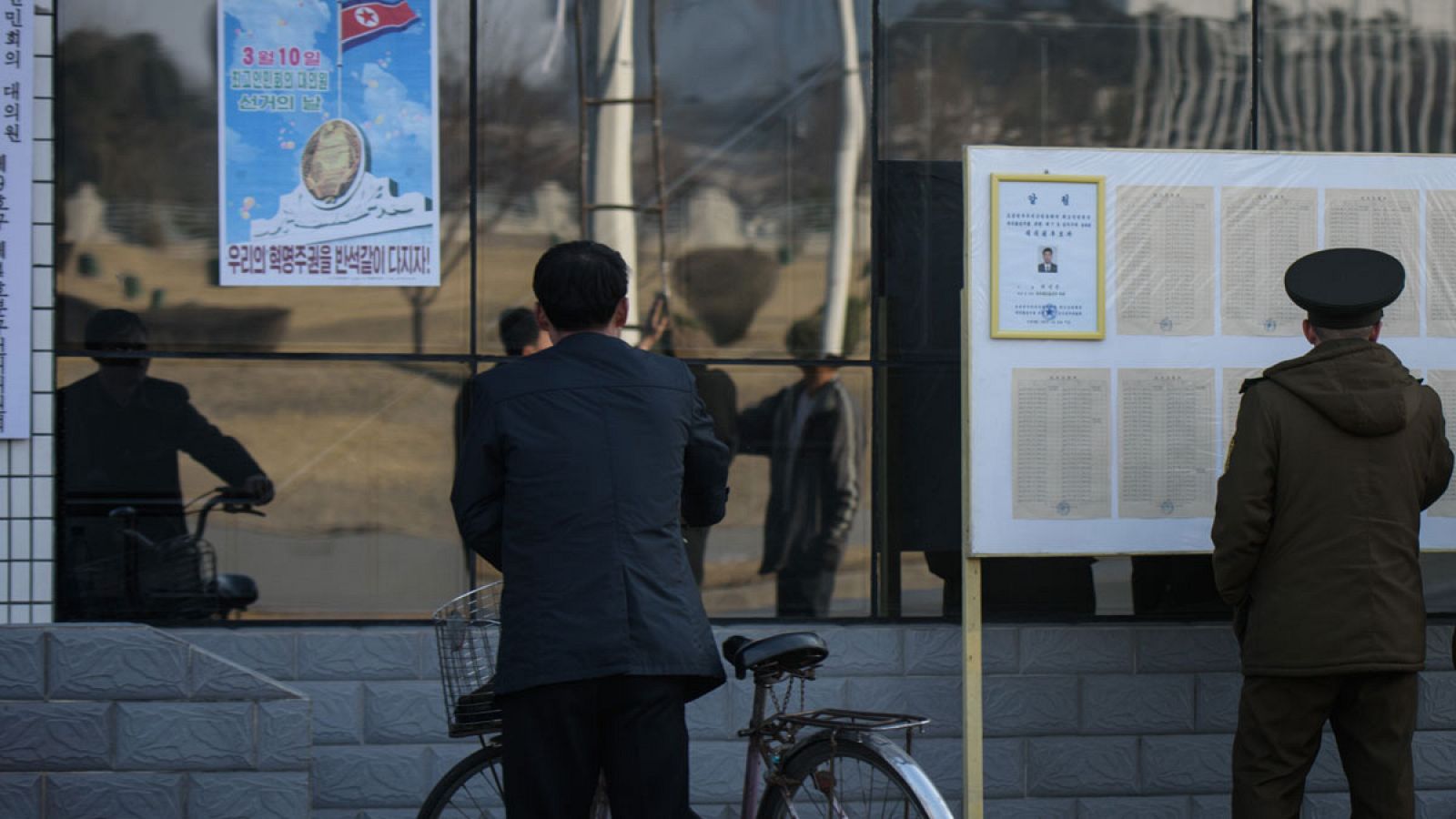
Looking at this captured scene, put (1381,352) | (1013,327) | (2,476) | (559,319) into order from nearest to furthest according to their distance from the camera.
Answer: (559,319)
(1381,352)
(1013,327)
(2,476)

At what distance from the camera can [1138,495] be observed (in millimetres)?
4984

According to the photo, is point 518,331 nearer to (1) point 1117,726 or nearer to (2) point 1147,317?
(2) point 1147,317

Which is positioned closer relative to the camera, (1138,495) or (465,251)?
(1138,495)

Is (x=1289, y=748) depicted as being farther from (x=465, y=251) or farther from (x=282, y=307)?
(x=282, y=307)

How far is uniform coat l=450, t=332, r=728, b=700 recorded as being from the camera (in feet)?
11.1

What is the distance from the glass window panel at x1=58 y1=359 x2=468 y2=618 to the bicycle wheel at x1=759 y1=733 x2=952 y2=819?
6.88 feet

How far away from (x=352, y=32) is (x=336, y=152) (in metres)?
0.43

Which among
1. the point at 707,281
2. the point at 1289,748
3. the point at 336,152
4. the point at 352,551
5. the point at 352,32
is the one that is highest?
the point at 352,32

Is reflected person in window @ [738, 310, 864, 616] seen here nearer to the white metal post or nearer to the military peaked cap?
the white metal post

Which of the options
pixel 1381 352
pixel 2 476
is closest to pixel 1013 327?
pixel 1381 352

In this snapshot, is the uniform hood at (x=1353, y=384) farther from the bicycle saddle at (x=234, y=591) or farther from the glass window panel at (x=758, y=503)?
the bicycle saddle at (x=234, y=591)

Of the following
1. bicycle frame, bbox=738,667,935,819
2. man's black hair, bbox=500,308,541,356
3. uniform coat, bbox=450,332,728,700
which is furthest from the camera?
man's black hair, bbox=500,308,541,356

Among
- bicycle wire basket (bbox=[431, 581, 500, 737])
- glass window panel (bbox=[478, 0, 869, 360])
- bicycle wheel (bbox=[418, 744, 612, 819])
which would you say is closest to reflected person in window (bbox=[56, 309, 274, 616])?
glass window panel (bbox=[478, 0, 869, 360])

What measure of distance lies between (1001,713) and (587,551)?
2763 mm
